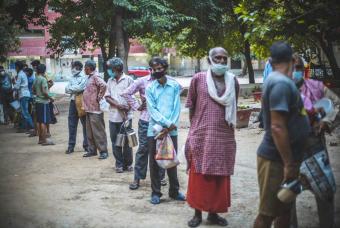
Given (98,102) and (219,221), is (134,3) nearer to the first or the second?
(98,102)

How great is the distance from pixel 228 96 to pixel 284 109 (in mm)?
1483

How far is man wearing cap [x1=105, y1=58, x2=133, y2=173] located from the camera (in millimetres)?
7789

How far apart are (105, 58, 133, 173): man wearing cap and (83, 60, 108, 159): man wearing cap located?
0.93m

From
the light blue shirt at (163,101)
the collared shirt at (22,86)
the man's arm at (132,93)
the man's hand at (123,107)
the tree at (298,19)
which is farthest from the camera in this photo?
the collared shirt at (22,86)

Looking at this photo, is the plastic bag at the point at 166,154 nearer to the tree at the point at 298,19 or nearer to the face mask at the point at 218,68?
the face mask at the point at 218,68

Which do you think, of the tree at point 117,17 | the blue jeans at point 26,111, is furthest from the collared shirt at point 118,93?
the tree at point 117,17

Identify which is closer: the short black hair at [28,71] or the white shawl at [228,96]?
the white shawl at [228,96]

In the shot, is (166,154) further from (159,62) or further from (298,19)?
(298,19)

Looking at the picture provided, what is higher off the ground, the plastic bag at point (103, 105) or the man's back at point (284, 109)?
the man's back at point (284, 109)

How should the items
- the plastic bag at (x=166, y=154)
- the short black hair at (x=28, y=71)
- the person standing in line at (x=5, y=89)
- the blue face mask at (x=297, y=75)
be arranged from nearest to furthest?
the blue face mask at (x=297, y=75), the plastic bag at (x=166, y=154), the short black hair at (x=28, y=71), the person standing in line at (x=5, y=89)

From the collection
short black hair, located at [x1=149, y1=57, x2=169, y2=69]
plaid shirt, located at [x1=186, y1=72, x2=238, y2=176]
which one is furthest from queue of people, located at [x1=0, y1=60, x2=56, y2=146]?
plaid shirt, located at [x1=186, y1=72, x2=238, y2=176]

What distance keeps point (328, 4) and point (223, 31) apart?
21.0m

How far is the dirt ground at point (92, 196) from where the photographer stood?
541cm

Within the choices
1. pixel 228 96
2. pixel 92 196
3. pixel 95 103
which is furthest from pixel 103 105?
pixel 228 96
